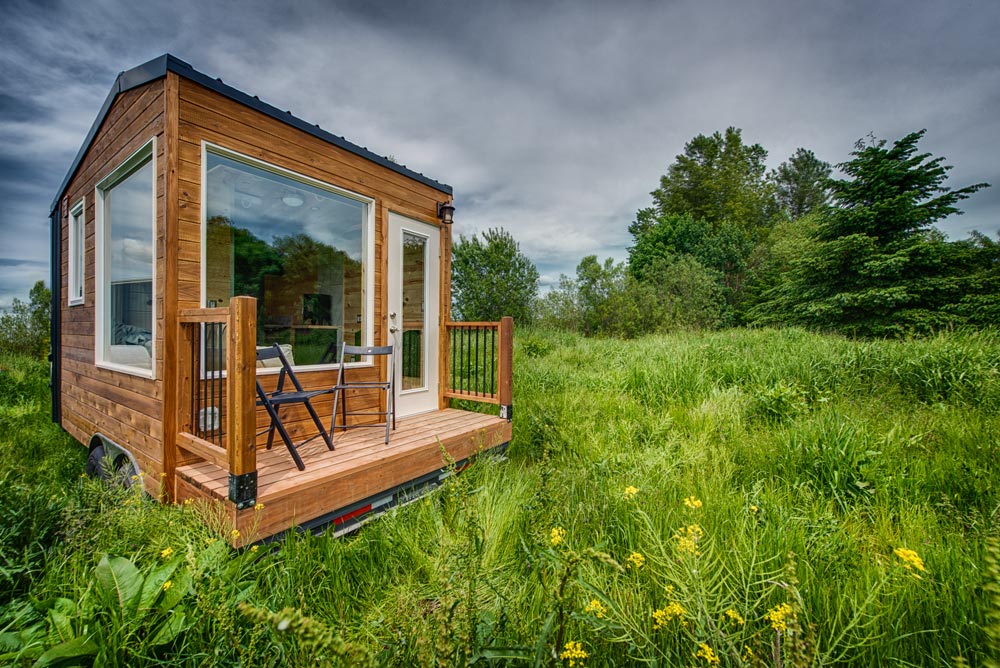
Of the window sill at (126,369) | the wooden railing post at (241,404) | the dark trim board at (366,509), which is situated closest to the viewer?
the wooden railing post at (241,404)

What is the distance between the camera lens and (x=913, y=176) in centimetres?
1030

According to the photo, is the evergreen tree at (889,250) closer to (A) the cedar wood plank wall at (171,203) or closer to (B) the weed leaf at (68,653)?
(A) the cedar wood plank wall at (171,203)

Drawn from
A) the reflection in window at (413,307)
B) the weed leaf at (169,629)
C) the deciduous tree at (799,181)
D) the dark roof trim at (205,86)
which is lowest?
the weed leaf at (169,629)

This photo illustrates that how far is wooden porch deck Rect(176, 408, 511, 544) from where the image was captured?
6.29 feet

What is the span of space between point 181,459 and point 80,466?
7.70 feet

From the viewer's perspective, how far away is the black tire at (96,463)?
2.98 meters

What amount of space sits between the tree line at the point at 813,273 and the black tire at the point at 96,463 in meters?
9.11

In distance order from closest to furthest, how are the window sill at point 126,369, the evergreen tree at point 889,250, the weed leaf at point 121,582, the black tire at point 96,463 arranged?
the weed leaf at point 121,582, the window sill at point 126,369, the black tire at point 96,463, the evergreen tree at point 889,250

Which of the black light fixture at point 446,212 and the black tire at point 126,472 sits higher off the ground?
the black light fixture at point 446,212

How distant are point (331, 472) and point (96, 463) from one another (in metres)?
2.52

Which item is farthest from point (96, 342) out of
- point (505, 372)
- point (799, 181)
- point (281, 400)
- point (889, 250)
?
point (799, 181)

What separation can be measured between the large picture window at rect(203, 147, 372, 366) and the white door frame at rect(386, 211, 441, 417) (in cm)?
28

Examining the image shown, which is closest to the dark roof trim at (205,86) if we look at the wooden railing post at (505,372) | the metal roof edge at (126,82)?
the metal roof edge at (126,82)

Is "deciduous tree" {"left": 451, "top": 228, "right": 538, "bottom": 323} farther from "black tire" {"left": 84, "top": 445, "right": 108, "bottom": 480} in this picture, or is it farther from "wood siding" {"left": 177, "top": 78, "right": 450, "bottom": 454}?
"black tire" {"left": 84, "top": 445, "right": 108, "bottom": 480}
